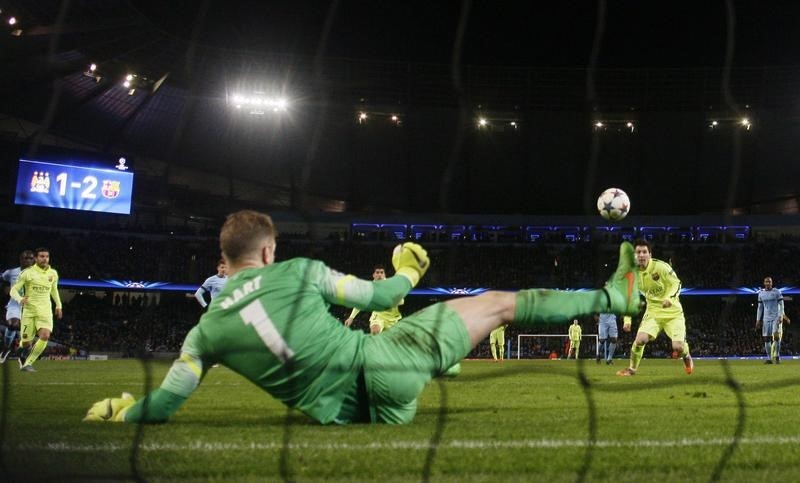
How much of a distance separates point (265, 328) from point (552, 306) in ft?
5.93

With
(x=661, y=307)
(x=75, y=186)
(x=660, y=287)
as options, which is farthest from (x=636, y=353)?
(x=75, y=186)

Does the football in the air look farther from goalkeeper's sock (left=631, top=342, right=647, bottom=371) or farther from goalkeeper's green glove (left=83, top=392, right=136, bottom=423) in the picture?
goalkeeper's green glove (left=83, top=392, right=136, bottom=423)

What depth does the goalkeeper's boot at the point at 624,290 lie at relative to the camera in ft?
16.9

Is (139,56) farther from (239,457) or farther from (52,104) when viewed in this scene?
(239,457)

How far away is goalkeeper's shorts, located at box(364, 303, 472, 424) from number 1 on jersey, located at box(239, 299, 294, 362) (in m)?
0.53

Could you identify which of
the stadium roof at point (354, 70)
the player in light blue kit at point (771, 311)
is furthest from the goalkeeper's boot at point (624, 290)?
the stadium roof at point (354, 70)

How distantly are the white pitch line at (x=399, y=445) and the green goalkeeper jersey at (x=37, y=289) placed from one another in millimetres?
10528

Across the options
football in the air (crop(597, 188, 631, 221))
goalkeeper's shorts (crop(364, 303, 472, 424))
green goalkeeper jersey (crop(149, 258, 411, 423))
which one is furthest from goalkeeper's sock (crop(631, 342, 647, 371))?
green goalkeeper jersey (crop(149, 258, 411, 423))

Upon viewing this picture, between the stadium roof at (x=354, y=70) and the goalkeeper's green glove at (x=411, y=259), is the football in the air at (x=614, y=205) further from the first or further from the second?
the stadium roof at (x=354, y=70)

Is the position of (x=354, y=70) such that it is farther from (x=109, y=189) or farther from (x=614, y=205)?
(x=614, y=205)

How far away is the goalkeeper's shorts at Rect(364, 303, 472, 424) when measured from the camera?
4707 millimetres

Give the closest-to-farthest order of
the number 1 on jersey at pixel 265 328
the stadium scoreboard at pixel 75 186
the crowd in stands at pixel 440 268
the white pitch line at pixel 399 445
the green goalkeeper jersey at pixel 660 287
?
the white pitch line at pixel 399 445 < the number 1 on jersey at pixel 265 328 < the green goalkeeper jersey at pixel 660 287 < the stadium scoreboard at pixel 75 186 < the crowd in stands at pixel 440 268

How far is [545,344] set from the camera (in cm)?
3606

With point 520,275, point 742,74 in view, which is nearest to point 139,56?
point 520,275
